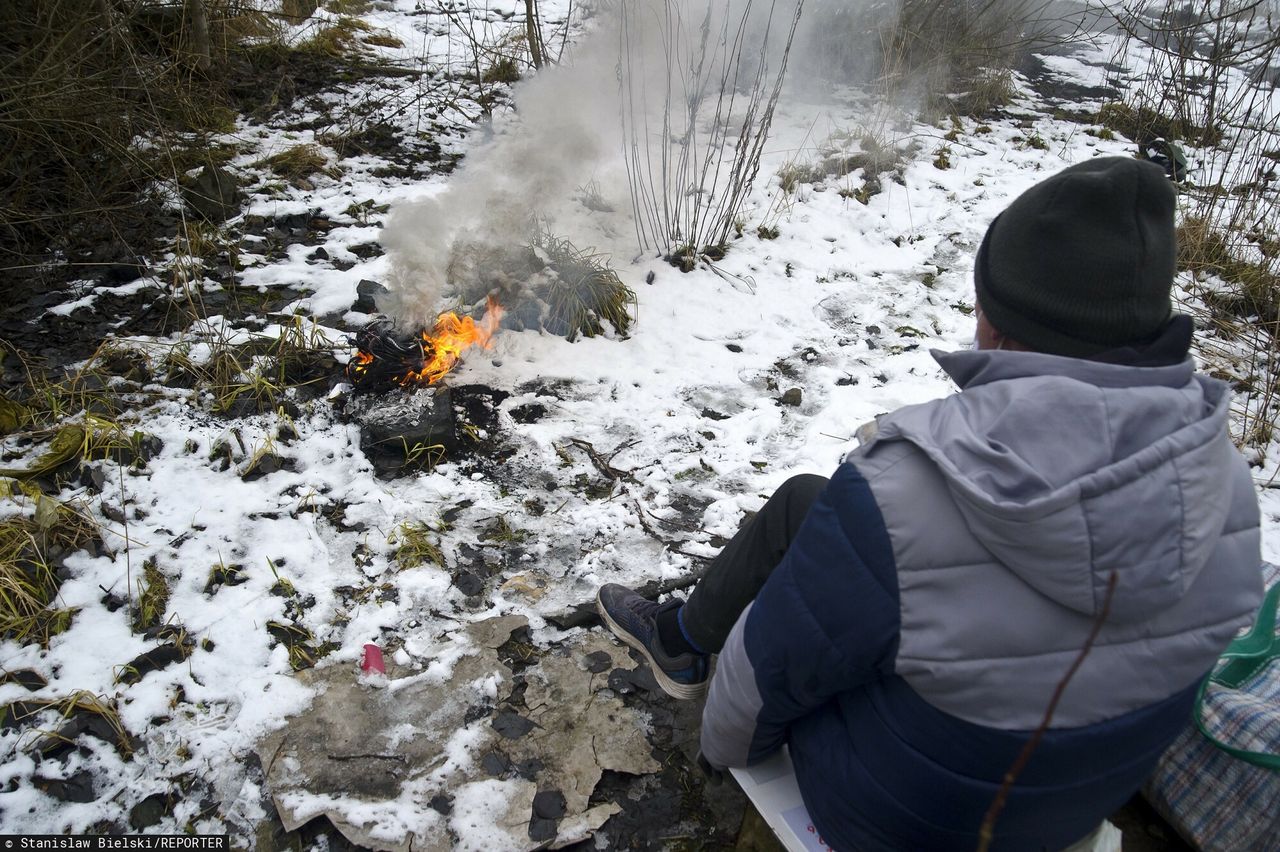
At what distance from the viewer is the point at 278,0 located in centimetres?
764

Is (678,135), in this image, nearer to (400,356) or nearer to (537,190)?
(537,190)

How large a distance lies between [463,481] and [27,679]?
1.66m

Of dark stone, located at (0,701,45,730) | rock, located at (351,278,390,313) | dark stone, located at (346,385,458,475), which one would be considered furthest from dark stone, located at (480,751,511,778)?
rock, located at (351,278,390,313)

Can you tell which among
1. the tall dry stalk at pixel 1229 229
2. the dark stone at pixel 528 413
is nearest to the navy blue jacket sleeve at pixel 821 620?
the dark stone at pixel 528 413

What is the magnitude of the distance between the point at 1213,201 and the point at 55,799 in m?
7.06

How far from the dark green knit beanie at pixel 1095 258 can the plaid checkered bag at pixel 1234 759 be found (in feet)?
4.02

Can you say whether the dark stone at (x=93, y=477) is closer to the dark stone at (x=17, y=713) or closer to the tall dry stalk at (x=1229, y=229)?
the dark stone at (x=17, y=713)

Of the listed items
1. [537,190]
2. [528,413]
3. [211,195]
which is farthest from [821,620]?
[211,195]

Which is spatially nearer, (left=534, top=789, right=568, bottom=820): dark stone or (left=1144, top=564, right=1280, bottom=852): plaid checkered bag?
(left=1144, top=564, right=1280, bottom=852): plaid checkered bag

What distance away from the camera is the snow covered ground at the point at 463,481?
249cm

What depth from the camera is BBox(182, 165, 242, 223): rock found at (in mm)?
5035

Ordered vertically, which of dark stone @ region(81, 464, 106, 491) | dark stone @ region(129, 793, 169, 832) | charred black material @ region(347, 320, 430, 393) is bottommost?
dark stone @ region(129, 793, 169, 832)

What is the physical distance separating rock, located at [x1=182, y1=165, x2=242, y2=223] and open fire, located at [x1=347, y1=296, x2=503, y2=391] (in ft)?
6.04

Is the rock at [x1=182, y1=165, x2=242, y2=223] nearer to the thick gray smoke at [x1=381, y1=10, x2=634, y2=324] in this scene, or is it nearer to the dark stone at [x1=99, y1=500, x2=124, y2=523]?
the thick gray smoke at [x1=381, y1=10, x2=634, y2=324]
